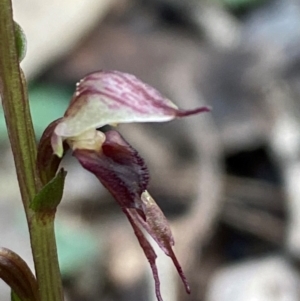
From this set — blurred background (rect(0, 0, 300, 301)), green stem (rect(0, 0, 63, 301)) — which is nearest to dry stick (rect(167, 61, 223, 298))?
blurred background (rect(0, 0, 300, 301))

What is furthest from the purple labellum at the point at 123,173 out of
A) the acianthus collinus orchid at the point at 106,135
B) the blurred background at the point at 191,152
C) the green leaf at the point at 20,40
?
the blurred background at the point at 191,152

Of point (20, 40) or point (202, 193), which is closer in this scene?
point (20, 40)

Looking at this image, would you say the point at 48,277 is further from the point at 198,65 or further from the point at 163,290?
the point at 198,65

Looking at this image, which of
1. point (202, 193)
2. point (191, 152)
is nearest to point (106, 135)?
point (202, 193)

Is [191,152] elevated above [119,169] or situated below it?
above

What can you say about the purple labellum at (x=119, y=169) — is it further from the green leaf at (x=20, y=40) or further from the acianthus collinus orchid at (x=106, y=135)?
the green leaf at (x=20, y=40)

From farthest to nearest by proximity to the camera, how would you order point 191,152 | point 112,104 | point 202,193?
point 191,152 < point 202,193 < point 112,104

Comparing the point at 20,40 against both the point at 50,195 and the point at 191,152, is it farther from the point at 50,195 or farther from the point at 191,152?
the point at 191,152
